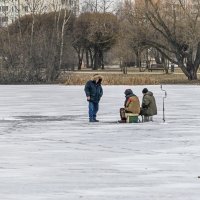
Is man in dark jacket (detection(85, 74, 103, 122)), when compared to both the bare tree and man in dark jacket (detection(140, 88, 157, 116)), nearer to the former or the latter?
man in dark jacket (detection(140, 88, 157, 116))

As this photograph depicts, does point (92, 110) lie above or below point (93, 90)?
below

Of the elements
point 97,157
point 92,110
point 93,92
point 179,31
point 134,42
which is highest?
point 179,31

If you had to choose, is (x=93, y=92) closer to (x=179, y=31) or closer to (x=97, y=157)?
(x=97, y=157)

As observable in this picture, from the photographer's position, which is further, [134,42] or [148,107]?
[134,42]

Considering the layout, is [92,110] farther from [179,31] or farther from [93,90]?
[179,31]

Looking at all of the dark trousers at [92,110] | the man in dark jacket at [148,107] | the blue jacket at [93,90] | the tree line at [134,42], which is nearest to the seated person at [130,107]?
the man in dark jacket at [148,107]

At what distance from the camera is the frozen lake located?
9633 millimetres

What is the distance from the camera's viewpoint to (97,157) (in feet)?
42.5

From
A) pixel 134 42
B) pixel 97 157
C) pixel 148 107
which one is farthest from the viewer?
pixel 134 42

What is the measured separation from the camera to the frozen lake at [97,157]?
9.63m

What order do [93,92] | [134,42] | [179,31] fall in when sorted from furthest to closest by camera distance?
[179,31] < [134,42] < [93,92]

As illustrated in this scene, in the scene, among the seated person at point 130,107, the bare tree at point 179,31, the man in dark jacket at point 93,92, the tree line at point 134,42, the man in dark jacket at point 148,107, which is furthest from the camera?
the bare tree at point 179,31

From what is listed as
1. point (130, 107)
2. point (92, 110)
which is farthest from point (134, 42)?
point (130, 107)

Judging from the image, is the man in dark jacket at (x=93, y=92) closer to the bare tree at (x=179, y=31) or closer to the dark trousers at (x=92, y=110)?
the dark trousers at (x=92, y=110)
